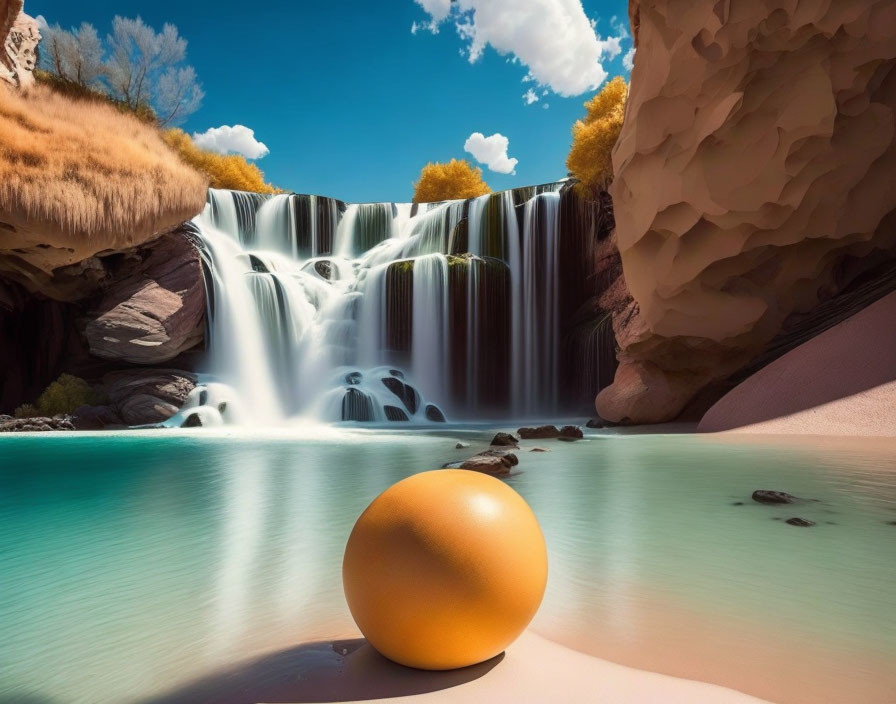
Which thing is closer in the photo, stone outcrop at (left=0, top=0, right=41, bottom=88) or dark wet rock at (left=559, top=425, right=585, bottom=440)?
dark wet rock at (left=559, top=425, right=585, bottom=440)

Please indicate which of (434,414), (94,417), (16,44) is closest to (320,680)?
(434,414)

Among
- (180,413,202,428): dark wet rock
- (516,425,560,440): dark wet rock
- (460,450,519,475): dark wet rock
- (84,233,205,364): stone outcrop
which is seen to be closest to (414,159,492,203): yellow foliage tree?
(84,233,205,364): stone outcrop

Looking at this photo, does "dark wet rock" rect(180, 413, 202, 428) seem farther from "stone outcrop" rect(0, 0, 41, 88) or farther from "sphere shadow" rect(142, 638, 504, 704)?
"sphere shadow" rect(142, 638, 504, 704)

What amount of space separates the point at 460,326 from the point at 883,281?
10.9 meters

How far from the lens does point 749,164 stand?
353 inches

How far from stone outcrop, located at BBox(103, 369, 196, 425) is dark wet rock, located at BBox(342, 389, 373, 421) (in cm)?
416

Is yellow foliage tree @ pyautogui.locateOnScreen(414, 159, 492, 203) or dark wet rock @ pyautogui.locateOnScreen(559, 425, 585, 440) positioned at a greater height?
yellow foliage tree @ pyautogui.locateOnScreen(414, 159, 492, 203)

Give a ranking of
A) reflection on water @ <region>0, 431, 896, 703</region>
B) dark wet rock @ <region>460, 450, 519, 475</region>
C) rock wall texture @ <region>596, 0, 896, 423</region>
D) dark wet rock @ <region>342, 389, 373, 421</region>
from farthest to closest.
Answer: dark wet rock @ <region>342, 389, 373, 421</region>, rock wall texture @ <region>596, 0, 896, 423</region>, dark wet rock @ <region>460, 450, 519, 475</region>, reflection on water @ <region>0, 431, 896, 703</region>

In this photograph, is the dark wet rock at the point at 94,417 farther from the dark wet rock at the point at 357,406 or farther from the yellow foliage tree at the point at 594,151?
the yellow foliage tree at the point at 594,151

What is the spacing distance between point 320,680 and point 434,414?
1449cm

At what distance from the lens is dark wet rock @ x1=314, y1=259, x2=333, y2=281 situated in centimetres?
1950

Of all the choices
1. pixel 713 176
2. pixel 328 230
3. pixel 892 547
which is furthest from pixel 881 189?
pixel 328 230

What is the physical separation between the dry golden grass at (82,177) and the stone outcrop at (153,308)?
1.87 m

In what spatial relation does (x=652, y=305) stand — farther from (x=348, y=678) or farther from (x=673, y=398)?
(x=348, y=678)
